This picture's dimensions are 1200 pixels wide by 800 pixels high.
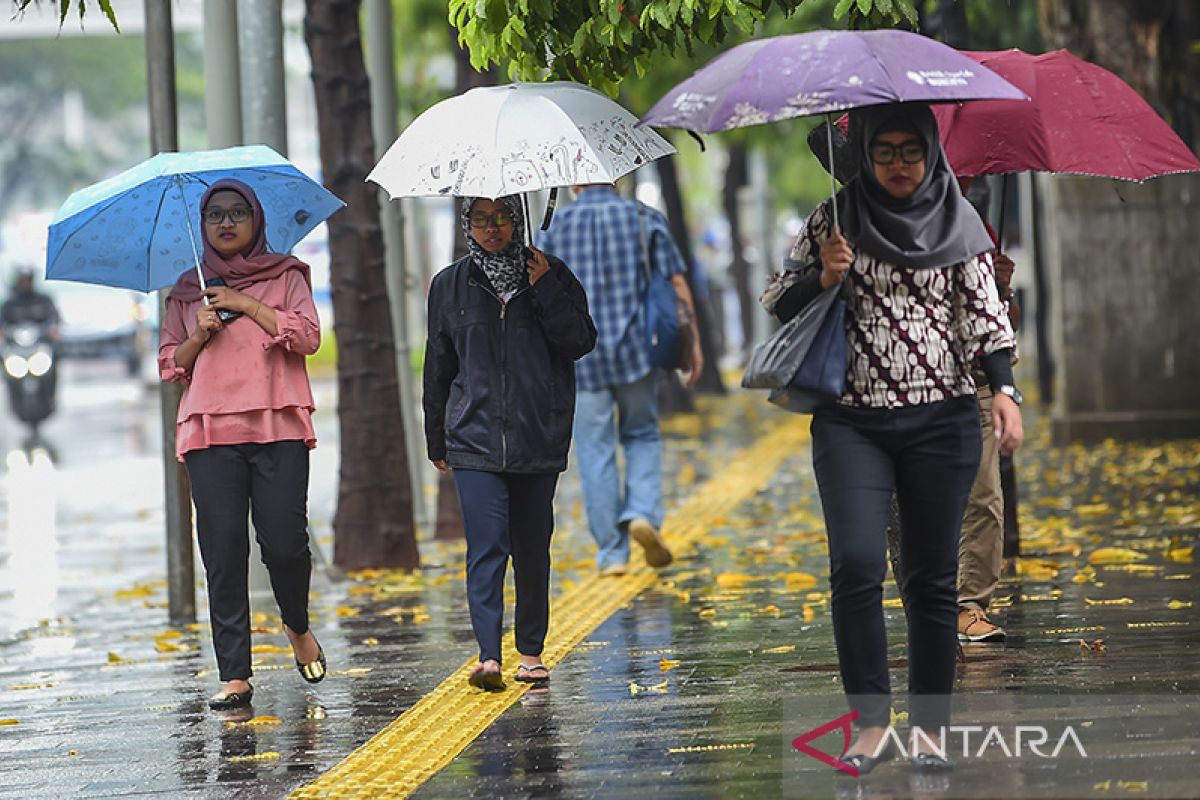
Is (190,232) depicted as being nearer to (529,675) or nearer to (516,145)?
(516,145)

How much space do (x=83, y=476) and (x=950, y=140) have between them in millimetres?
14794

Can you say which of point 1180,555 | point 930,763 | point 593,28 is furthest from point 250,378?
point 1180,555

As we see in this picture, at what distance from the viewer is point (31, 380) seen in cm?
2764

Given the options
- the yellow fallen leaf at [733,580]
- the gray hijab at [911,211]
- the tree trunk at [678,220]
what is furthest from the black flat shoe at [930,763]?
the tree trunk at [678,220]

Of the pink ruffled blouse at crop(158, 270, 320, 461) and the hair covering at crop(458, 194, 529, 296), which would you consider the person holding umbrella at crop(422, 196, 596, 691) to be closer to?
the hair covering at crop(458, 194, 529, 296)

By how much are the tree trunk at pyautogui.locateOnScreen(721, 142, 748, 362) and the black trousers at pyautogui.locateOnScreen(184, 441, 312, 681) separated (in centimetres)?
2438

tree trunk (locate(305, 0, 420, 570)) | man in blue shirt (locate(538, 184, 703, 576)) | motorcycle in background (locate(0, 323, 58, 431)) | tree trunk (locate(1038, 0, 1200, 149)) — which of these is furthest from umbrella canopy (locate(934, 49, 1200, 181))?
motorcycle in background (locate(0, 323, 58, 431))

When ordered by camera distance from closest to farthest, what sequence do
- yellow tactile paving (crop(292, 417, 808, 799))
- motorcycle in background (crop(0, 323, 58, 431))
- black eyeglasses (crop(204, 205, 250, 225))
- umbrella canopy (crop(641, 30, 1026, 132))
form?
1. umbrella canopy (crop(641, 30, 1026, 132))
2. yellow tactile paving (crop(292, 417, 808, 799))
3. black eyeglasses (crop(204, 205, 250, 225))
4. motorcycle in background (crop(0, 323, 58, 431))

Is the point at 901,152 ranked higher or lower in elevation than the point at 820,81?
lower

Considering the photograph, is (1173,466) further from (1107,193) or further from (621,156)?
(621,156)

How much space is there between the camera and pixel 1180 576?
9906 mm

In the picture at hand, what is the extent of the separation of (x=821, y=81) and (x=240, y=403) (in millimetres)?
2888

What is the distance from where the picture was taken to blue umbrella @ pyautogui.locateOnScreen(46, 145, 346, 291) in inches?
319

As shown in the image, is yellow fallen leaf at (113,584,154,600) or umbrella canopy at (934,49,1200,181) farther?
yellow fallen leaf at (113,584,154,600)
